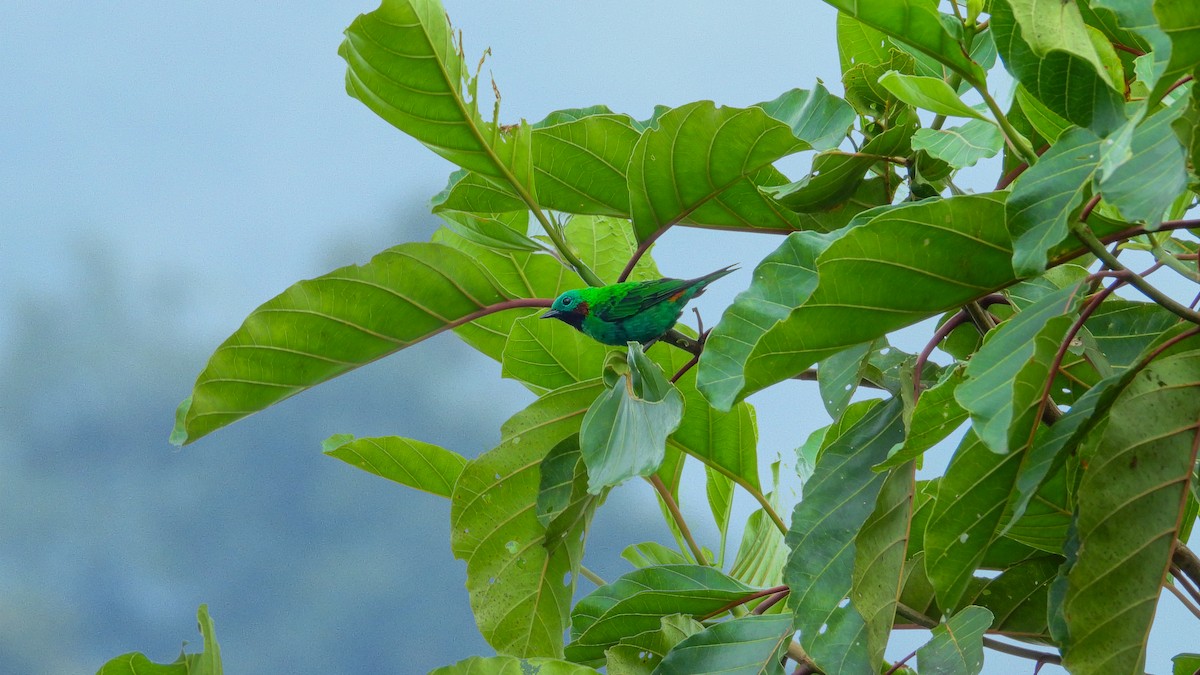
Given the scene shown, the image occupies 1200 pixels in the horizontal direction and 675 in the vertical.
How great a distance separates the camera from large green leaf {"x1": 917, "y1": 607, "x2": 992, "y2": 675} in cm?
63

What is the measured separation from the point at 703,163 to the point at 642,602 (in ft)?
1.22

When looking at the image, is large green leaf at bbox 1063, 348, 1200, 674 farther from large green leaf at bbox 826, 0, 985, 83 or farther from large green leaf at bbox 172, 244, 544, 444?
large green leaf at bbox 172, 244, 544, 444

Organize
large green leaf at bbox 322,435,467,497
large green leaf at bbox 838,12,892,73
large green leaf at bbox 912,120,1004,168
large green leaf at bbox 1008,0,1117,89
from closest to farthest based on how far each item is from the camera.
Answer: large green leaf at bbox 1008,0,1117,89, large green leaf at bbox 912,120,1004,168, large green leaf at bbox 838,12,892,73, large green leaf at bbox 322,435,467,497

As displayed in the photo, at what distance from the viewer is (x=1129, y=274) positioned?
0.58 meters

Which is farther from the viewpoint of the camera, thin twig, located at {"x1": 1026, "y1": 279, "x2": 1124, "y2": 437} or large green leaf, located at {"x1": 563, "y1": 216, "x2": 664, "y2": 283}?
large green leaf, located at {"x1": 563, "y1": 216, "x2": 664, "y2": 283}

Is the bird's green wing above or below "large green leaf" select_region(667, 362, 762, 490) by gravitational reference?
above

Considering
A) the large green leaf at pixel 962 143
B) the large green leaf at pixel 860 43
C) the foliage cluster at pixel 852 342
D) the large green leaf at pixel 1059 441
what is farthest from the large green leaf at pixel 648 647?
the large green leaf at pixel 860 43

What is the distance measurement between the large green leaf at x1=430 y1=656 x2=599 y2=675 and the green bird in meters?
0.27

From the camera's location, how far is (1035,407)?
1.87ft

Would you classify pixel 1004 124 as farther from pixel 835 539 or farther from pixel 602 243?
pixel 602 243

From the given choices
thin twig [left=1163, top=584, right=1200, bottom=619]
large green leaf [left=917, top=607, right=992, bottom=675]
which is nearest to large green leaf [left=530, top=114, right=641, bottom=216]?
large green leaf [left=917, top=607, right=992, bottom=675]

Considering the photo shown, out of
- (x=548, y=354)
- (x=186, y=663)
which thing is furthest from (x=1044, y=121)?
(x=186, y=663)

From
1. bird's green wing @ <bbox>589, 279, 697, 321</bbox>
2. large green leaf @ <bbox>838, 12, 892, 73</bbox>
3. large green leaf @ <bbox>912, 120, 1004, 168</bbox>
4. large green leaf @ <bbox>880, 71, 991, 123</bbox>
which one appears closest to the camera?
large green leaf @ <bbox>880, 71, 991, 123</bbox>

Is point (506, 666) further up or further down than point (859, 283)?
further down
